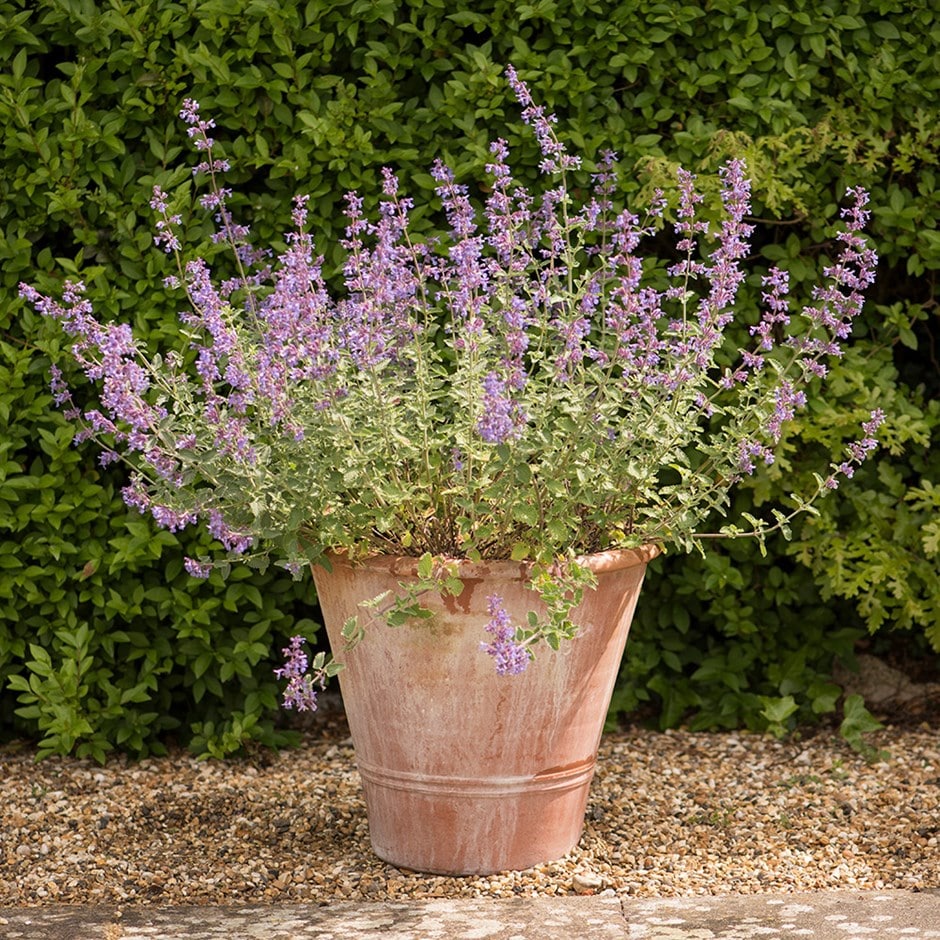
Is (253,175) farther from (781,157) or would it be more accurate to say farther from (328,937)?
(328,937)

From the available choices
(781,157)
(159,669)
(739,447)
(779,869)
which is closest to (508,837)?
(779,869)

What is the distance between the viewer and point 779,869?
3211mm

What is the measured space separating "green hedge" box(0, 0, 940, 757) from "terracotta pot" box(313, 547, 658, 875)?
0.88m

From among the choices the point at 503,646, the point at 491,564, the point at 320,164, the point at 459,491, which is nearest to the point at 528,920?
the point at 503,646

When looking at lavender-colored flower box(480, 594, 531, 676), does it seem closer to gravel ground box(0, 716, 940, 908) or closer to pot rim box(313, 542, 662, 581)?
pot rim box(313, 542, 662, 581)

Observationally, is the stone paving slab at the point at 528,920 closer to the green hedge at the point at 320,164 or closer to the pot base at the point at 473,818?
the pot base at the point at 473,818

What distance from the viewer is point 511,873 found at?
10.3 ft

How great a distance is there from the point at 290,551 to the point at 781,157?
176 centimetres

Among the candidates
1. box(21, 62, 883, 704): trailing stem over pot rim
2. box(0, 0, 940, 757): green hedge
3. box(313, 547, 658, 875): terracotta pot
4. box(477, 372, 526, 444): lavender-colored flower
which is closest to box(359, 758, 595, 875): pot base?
box(313, 547, 658, 875): terracotta pot

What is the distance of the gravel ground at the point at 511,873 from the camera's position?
316 cm

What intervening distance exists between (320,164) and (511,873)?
188 centimetres

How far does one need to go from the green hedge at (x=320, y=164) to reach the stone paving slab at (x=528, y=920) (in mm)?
1017

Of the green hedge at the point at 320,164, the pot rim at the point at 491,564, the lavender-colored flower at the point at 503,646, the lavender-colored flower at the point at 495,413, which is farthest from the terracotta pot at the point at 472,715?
the green hedge at the point at 320,164

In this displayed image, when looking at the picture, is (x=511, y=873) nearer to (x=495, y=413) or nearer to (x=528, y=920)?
(x=528, y=920)
